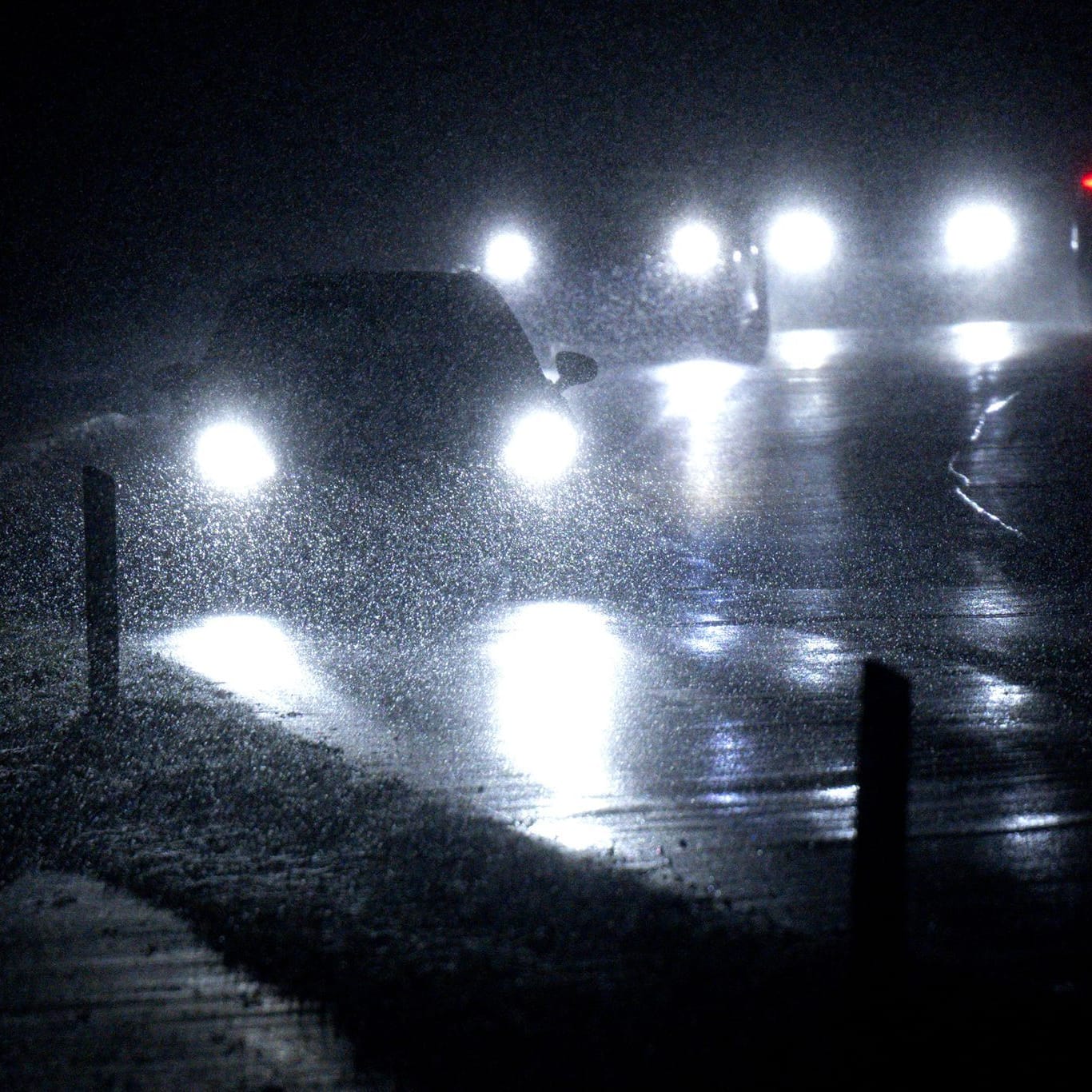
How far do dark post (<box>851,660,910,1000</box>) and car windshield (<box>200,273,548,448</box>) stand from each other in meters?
6.03

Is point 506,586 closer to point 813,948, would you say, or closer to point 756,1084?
point 813,948

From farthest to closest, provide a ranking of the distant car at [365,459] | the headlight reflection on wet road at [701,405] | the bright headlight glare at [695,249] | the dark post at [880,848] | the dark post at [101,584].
Result: the bright headlight glare at [695,249] → the headlight reflection on wet road at [701,405] → the distant car at [365,459] → the dark post at [101,584] → the dark post at [880,848]

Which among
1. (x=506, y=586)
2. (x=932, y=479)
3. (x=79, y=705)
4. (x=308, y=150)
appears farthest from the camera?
(x=308, y=150)

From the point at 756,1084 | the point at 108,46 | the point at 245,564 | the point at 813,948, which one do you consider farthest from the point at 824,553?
the point at 108,46

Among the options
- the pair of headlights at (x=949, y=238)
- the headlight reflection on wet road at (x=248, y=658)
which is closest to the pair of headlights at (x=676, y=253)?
the headlight reflection on wet road at (x=248, y=658)

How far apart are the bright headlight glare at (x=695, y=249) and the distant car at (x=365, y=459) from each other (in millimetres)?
19408

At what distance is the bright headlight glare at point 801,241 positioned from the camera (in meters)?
57.0

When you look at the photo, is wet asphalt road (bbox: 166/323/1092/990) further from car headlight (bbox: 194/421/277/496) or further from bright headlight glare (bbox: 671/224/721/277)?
bright headlight glare (bbox: 671/224/721/277)

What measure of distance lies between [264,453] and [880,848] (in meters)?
6.35

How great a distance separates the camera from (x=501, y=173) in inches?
1309

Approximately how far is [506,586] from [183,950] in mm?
5001

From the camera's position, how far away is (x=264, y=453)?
9039 millimetres

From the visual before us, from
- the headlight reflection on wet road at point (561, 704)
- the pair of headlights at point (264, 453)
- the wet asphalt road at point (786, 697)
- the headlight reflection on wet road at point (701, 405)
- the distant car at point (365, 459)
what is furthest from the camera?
the headlight reflection on wet road at point (701, 405)

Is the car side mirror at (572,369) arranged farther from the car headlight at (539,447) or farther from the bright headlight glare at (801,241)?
the bright headlight glare at (801,241)
